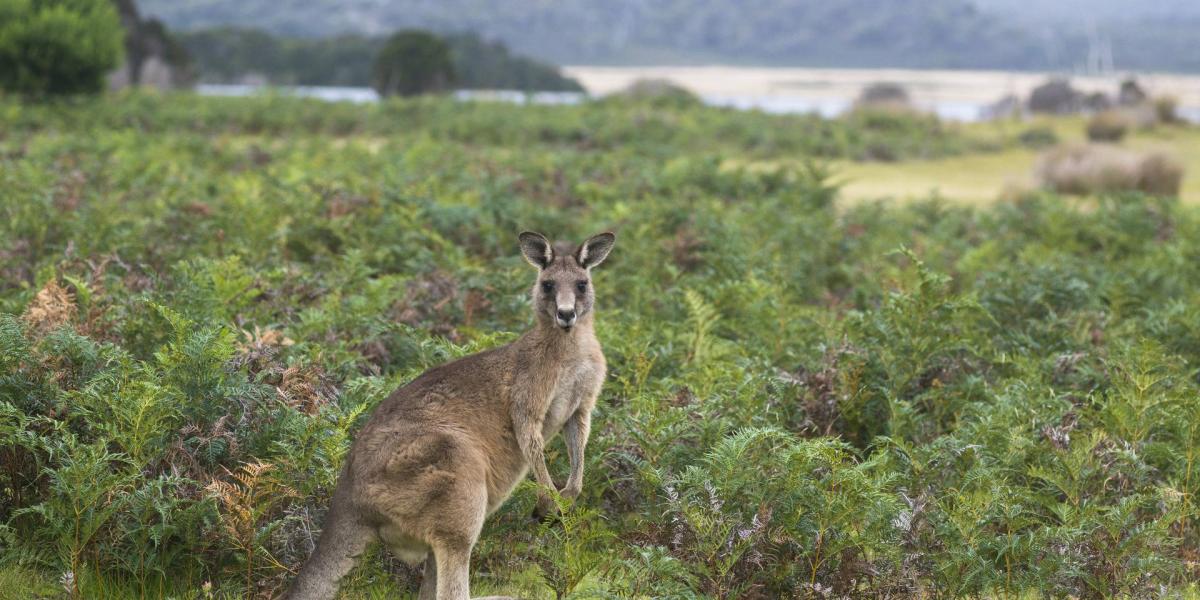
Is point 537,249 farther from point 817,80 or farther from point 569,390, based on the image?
point 817,80

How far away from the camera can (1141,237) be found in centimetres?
1539

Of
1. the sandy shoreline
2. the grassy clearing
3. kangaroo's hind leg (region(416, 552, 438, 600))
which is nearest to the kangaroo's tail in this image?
kangaroo's hind leg (region(416, 552, 438, 600))

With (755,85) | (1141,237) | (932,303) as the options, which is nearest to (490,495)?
(932,303)

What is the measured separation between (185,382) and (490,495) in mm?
1775

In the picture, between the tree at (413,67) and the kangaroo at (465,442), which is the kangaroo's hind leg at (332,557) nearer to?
the kangaroo at (465,442)

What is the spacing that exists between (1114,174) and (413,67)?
Result: 2911cm

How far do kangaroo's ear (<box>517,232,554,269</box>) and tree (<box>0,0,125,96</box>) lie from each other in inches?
996

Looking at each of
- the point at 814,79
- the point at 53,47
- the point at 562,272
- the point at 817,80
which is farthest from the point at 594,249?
the point at 814,79

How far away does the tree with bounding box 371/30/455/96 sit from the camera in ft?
155

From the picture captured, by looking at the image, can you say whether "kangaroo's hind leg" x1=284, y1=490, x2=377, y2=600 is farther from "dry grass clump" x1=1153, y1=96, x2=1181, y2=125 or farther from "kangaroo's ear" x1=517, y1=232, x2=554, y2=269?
"dry grass clump" x1=1153, y1=96, x2=1181, y2=125

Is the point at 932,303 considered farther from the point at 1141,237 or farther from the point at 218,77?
the point at 218,77

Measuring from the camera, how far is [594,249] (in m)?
6.29

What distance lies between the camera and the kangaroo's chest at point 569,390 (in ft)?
19.9

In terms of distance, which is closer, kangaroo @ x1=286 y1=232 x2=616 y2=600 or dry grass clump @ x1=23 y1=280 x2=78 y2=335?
kangaroo @ x1=286 y1=232 x2=616 y2=600
